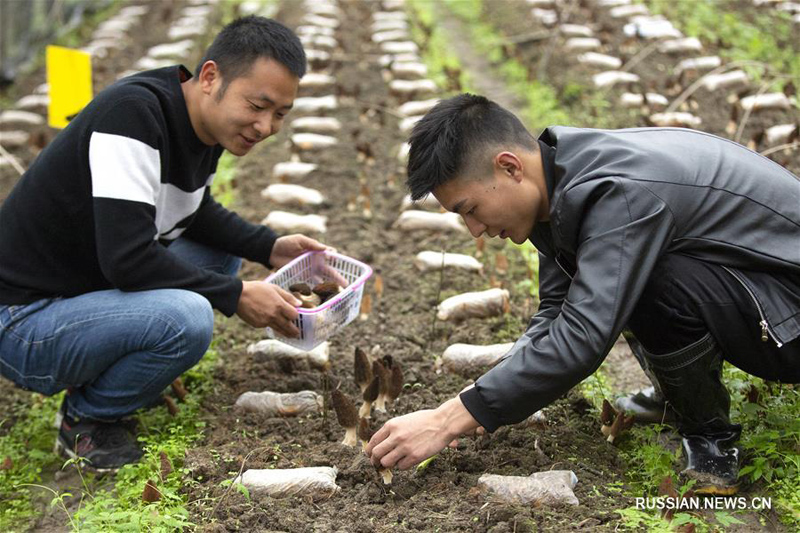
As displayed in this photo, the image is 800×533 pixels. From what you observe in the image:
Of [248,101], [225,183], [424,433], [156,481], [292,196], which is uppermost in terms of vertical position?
[248,101]

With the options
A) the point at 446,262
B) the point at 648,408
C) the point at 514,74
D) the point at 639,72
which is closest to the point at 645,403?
the point at 648,408

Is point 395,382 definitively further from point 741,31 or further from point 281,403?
point 741,31

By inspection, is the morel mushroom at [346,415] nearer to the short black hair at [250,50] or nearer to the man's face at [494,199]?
the man's face at [494,199]

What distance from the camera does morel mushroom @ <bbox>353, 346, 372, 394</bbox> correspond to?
362 centimetres

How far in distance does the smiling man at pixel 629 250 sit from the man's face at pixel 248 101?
781mm

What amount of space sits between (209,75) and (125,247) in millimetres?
780

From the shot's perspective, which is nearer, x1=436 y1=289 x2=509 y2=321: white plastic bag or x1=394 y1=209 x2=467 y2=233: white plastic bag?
x1=436 y1=289 x2=509 y2=321: white plastic bag

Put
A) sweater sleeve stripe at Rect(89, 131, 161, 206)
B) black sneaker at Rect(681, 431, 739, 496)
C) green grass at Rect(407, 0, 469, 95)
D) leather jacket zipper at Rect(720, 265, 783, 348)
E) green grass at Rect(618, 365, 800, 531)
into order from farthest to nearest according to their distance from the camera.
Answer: green grass at Rect(407, 0, 469, 95) < sweater sleeve stripe at Rect(89, 131, 161, 206) < black sneaker at Rect(681, 431, 739, 496) < green grass at Rect(618, 365, 800, 531) < leather jacket zipper at Rect(720, 265, 783, 348)

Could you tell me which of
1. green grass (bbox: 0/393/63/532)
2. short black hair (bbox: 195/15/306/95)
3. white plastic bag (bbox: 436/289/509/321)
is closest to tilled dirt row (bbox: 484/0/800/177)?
white plastic bag (bbox: 436/289/509/321)

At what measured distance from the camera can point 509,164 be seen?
9.23 feet

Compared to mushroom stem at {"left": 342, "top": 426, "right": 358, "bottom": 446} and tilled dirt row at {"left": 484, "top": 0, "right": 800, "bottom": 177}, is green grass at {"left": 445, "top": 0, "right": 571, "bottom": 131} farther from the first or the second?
mushroom stem at {"left": 342, "top": 426, "right": 358, "bottom": 446}

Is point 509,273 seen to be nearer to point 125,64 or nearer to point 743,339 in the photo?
point 743,339

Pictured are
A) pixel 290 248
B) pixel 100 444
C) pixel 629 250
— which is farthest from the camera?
pixel 290 248

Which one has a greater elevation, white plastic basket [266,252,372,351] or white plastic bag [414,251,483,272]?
white plastic basket [266,252,372,351]
